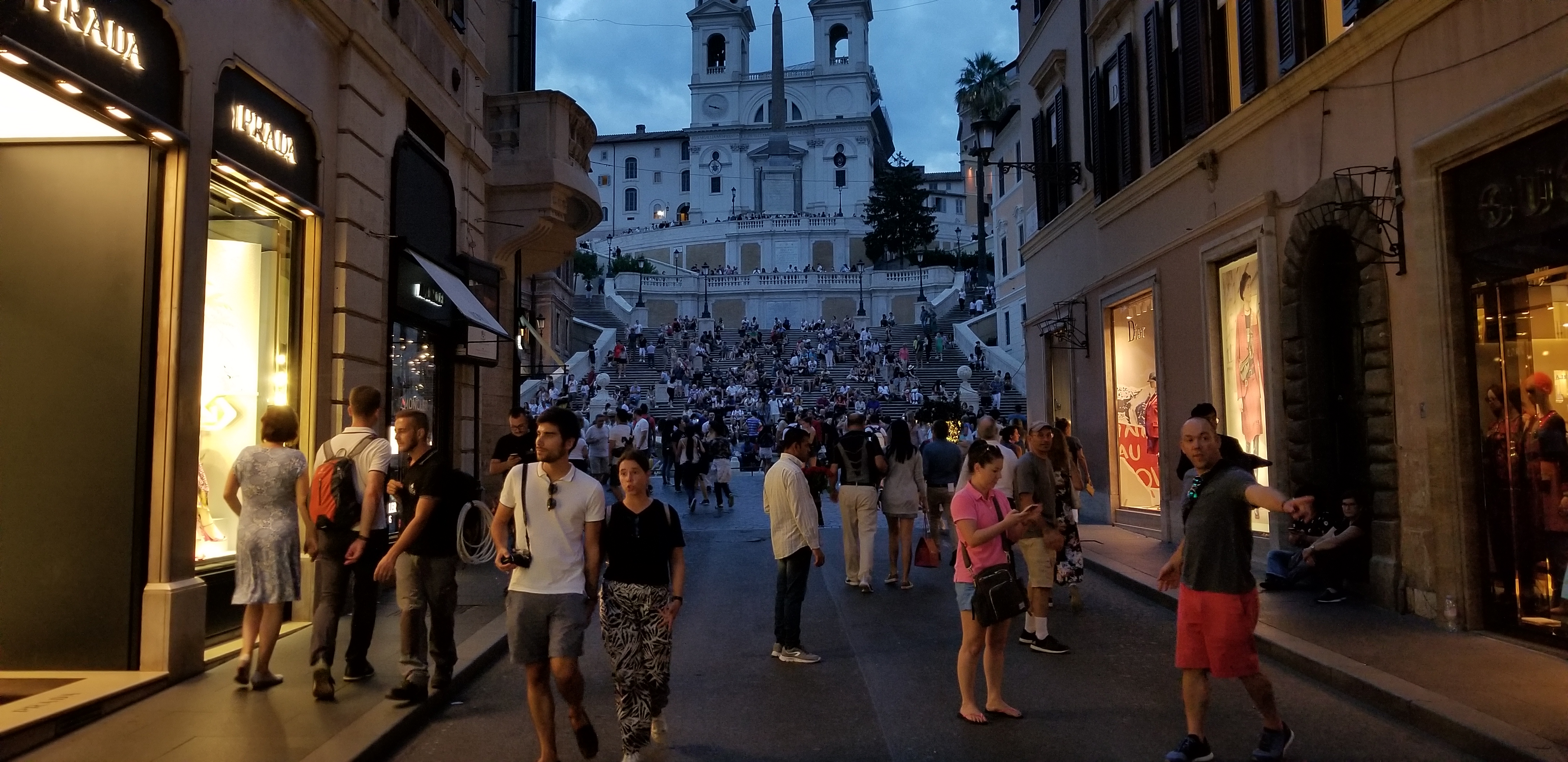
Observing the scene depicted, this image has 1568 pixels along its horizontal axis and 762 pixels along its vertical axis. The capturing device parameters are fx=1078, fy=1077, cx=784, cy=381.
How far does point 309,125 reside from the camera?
29.9 feet

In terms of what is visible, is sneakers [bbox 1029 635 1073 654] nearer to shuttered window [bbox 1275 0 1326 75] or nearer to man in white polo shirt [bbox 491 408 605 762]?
man in white polo shirt [bbox 491 408 605 762]

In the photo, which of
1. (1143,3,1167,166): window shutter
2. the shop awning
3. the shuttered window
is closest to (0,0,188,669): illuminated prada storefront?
the shop awning

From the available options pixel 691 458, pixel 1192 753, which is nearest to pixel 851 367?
pixel 691 458

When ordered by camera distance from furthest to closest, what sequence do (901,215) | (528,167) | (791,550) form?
(901,215)
(528,167)
(791,550)

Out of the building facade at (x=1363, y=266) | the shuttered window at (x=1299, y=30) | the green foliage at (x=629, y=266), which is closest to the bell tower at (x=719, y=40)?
the green foliage at (x=629, y=266)

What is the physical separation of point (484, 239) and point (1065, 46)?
35.1ft

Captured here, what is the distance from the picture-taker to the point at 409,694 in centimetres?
628

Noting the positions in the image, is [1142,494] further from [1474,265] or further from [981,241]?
[981,241]

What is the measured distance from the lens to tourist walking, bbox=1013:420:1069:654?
8.02 metres

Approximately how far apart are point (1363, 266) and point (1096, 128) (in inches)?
321

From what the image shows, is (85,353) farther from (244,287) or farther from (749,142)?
(749,142)

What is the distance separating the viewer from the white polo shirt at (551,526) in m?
5.10

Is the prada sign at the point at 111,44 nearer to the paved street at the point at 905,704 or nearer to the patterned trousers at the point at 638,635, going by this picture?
the patterned trousers at the point at 638,635

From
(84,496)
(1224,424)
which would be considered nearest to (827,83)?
(1224,424)
